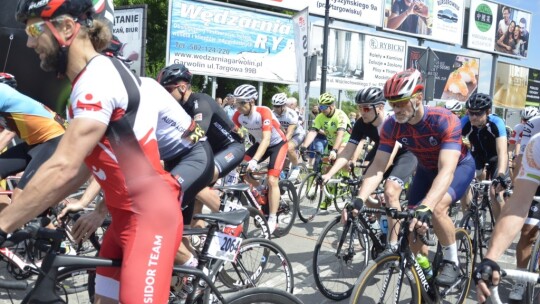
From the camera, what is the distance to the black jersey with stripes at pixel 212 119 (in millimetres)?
4477

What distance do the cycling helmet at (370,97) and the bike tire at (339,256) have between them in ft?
5.16

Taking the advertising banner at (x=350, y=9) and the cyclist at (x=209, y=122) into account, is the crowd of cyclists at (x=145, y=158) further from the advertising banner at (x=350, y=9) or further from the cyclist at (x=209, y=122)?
the advertising banner at (x=350, y=9)

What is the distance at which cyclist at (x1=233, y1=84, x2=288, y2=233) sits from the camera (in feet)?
20.7

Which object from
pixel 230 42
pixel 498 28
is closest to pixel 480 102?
pixel 230 42

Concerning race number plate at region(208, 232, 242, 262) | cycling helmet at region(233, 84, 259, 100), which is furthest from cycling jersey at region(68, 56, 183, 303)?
cycling helmet at region(233, 84, 259, 100)

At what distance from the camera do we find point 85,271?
8.27 feet

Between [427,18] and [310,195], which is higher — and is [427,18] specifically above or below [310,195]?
above

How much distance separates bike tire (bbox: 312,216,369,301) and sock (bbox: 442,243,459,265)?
86 cm

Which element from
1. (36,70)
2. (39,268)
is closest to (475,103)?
(39,268)

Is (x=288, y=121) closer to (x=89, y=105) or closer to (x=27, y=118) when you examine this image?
(x=27, y=118)

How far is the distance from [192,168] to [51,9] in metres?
1.52

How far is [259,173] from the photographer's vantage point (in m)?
6.93

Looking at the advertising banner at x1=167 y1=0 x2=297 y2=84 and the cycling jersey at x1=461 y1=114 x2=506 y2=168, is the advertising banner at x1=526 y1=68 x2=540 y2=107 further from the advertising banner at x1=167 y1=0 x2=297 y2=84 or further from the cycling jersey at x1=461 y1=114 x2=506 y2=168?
the cycling jersey at x1=461 y1=114 x2=506 y2=168

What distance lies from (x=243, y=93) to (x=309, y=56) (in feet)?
38.8
